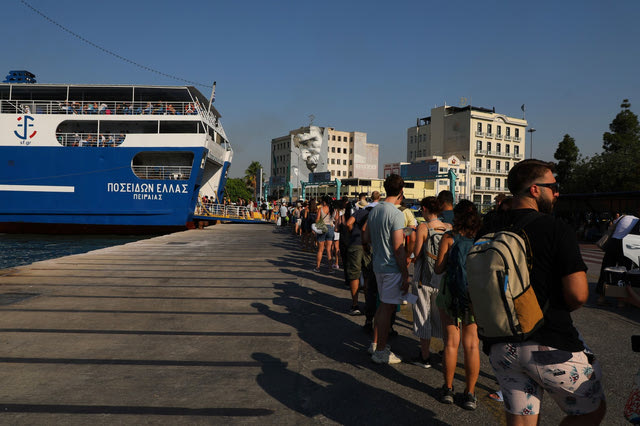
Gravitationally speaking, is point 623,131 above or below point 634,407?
above

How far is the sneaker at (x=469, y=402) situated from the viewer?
3172 mm

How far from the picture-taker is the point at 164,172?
2395cm

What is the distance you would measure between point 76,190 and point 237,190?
7422 cm

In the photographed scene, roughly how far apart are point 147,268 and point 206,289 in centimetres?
297

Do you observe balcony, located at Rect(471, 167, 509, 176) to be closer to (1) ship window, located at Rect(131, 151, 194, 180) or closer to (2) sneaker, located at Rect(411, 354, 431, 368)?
(1) ship window, located at Rect(131, 151, 194, 180)

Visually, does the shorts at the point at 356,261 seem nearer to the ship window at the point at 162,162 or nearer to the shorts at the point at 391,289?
the shorts at the point at 391,289

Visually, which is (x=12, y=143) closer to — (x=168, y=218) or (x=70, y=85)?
(x=70, y=85)

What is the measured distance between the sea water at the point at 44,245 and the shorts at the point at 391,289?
14.8 meters

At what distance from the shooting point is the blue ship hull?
72.2 ft

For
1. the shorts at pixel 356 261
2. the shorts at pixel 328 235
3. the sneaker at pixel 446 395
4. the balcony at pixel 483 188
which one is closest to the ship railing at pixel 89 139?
the shorts at pixel 328 235

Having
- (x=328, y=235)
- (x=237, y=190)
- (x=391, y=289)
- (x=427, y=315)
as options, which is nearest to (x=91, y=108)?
(x=328, y=235)

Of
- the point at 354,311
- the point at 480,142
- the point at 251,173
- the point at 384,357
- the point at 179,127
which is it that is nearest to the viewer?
the point at 384,357

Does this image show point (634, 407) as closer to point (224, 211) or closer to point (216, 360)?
point (216, 360)

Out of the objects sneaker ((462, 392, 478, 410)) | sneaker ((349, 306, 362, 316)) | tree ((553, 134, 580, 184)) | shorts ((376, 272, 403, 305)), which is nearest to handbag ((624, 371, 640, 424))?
sneaker ((462, 392, 478, 410))
